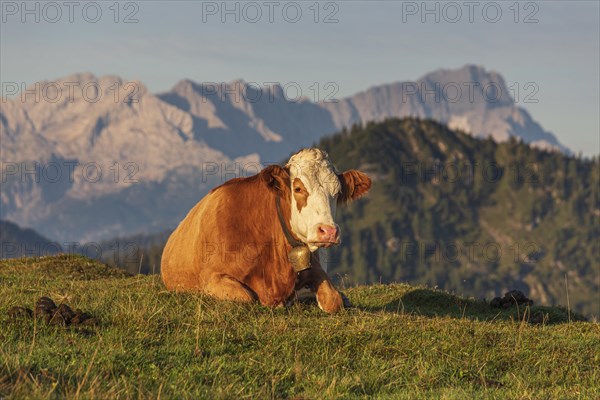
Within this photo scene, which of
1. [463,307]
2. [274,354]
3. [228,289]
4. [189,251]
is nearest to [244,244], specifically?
[228,289]

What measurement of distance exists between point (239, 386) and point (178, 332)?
2.72 m

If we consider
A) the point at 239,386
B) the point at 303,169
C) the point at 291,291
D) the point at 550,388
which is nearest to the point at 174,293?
the point at 291,291

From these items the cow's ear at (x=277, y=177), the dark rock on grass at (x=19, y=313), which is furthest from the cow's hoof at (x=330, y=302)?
the dark rock on grass at (x=19, y=313)

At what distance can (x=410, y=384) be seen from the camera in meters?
11.4

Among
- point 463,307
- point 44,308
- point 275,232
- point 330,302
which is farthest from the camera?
point 463,307

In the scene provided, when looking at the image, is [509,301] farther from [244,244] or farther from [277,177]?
[277,177]

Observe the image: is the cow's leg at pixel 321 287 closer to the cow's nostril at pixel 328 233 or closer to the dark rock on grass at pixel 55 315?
the cow's nostril at pixel 328 233

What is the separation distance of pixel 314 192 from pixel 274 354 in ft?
12.7

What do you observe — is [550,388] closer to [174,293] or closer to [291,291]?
[291,291]

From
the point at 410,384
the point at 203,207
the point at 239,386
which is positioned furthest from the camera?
the point at 203,207

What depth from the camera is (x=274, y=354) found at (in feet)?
40.5

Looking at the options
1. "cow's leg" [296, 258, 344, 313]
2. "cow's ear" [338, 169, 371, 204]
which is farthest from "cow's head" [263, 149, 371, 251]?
"cow's leg" [296, 258, 344, 313]

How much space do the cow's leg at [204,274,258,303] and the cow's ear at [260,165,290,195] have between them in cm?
193

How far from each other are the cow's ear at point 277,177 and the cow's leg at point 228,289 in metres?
1.93
